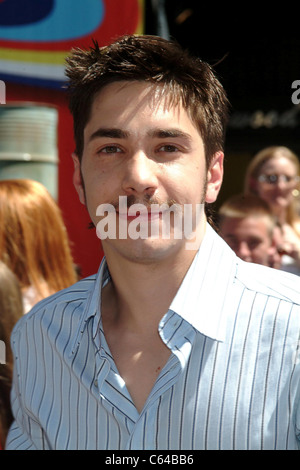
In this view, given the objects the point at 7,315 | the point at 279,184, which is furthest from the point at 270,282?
the point at 279,184

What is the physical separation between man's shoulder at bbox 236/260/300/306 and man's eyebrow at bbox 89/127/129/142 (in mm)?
470

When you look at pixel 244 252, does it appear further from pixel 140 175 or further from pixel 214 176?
pixel 140 175

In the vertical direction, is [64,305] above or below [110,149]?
below

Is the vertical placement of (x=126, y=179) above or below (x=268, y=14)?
below

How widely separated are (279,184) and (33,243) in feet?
6.42

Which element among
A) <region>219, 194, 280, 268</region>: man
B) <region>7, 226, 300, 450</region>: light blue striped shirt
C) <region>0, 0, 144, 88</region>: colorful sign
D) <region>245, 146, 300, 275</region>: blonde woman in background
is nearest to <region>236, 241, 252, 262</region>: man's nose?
<region>219, 194, 280, 268</region>: man

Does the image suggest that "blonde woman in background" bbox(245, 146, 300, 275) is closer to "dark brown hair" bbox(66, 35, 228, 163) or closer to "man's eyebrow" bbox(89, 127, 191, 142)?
"dark brown hair" bbox(66, 35, 228, 163)

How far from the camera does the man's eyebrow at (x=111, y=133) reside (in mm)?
1747

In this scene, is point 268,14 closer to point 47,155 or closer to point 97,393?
point 47,155

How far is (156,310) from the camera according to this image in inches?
71.8

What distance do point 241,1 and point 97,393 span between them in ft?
19.0

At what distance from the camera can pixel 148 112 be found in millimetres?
1757

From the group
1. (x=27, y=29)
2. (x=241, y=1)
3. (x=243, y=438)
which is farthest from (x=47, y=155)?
(x=241, y=1)

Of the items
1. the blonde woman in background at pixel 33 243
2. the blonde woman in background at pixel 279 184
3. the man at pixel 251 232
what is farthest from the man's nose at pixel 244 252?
the blonde woman in background at pixel 33 243
